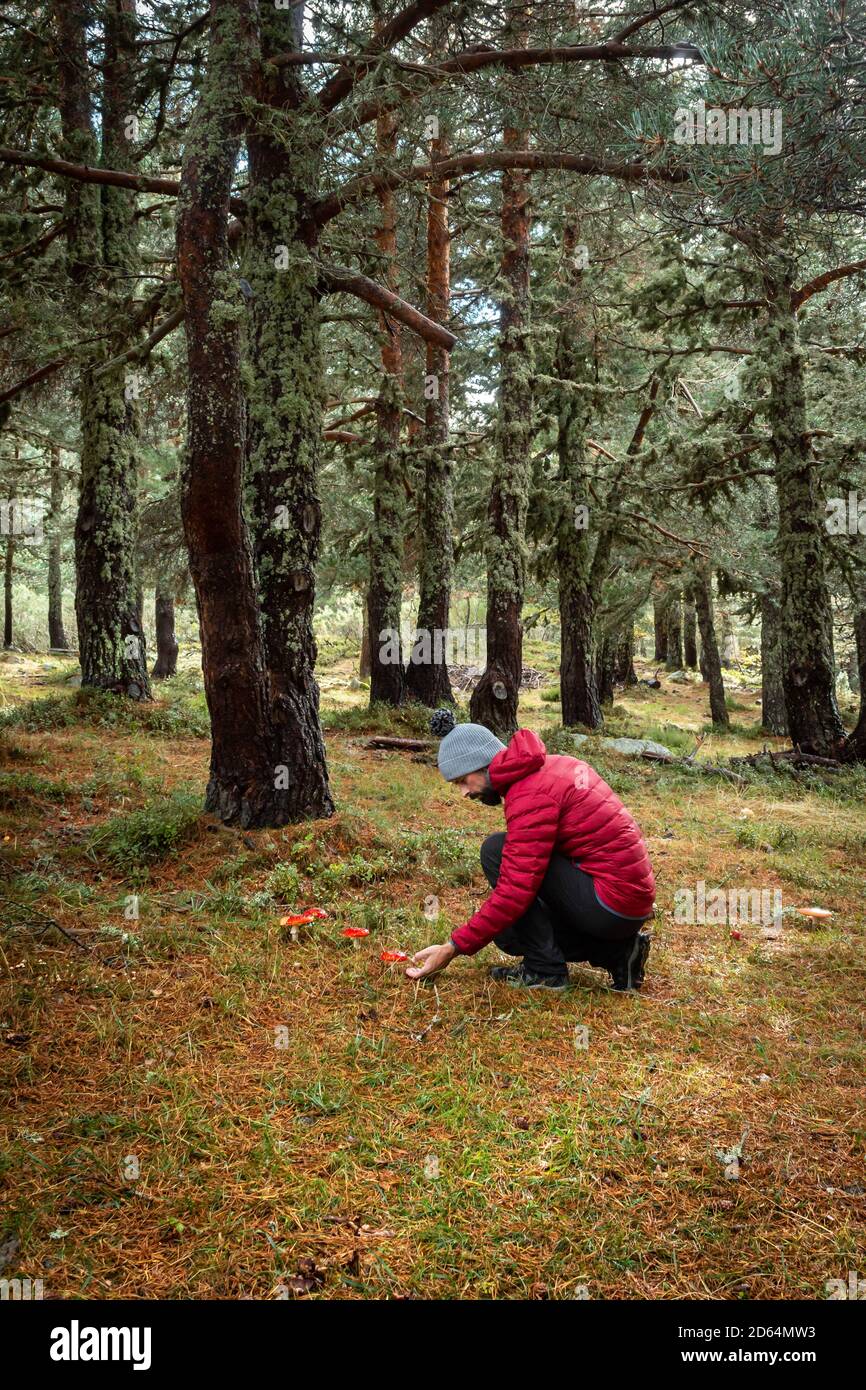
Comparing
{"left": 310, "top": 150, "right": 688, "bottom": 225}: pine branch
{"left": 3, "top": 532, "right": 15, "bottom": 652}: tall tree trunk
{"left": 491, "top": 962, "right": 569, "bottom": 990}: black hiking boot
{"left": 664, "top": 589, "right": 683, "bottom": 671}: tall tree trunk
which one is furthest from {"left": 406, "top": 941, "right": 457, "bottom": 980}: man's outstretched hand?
{"left": 664, "top": 589, "right": 683, "bottom": 671}: tall tree trunk

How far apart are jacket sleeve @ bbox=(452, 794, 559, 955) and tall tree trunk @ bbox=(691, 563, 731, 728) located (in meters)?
11.8

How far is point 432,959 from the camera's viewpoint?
3949 mm

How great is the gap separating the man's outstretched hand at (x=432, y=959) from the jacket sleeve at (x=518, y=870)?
3.0 inches

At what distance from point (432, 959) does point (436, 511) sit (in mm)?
10674

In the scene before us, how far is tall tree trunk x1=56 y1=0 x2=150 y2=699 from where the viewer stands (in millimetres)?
10344

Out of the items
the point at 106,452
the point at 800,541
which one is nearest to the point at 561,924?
the point at 800,541

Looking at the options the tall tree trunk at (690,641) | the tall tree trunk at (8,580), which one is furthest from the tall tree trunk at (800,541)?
the tall tree trunk at (8,580)

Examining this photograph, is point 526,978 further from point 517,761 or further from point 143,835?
point 143,835

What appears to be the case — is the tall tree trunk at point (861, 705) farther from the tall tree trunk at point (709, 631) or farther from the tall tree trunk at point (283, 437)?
the tall tree trunk at point (283, 437)

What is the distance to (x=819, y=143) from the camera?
433 centimetres

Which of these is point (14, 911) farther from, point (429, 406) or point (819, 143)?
point (429, 406)

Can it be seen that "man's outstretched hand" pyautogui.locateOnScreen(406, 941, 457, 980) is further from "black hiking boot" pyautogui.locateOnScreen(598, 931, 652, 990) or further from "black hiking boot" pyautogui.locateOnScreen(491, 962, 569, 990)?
"black hiking boot" pyautogui.locateOnScreen(598, 931, 652, 990)

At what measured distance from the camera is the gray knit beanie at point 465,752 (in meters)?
3.93

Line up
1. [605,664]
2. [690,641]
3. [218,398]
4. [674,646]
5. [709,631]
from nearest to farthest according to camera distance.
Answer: [218,398] < [709,631] < [605,664] < [690,641] < [674,646]
